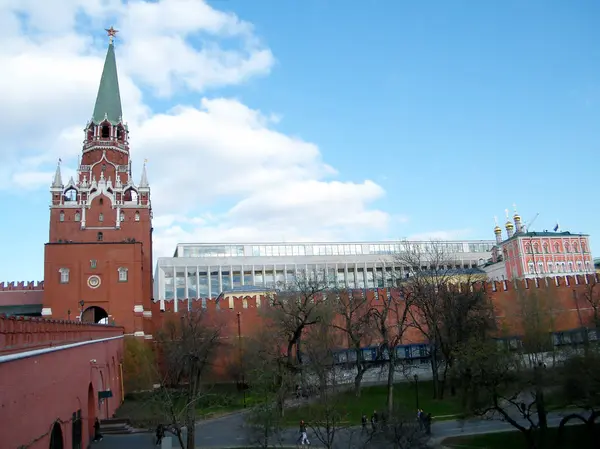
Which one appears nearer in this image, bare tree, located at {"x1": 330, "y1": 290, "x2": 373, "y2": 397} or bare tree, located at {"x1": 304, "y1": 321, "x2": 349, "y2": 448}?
bare tree, located at {"x1": 304, "y1": 321, "x2": 349, "y2": 448}

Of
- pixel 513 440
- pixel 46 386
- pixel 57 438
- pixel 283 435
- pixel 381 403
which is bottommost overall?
pixel 513 440

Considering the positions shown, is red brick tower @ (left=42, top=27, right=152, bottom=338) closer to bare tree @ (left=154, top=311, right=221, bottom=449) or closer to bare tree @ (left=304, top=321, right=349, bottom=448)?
bare tree @ (left=154, top=311, right=221, bottom=449)

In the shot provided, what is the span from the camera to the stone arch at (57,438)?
53.5 feet

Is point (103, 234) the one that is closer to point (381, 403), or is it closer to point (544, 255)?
point (381, 403)

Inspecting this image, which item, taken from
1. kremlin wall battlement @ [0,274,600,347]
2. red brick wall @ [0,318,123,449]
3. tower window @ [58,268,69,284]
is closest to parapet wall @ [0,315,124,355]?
red brick wall @ [0,318,123,449]

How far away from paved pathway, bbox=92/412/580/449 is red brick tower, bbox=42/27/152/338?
547 inches

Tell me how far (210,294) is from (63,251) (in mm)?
40221

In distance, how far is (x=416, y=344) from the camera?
142 feet

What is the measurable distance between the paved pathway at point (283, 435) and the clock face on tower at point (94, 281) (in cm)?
1693

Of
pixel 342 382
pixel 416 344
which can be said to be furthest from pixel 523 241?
pixel 342 382

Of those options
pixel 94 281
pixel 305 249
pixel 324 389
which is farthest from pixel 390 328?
pixel 305 249

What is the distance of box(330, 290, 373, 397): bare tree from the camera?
31.8 meters

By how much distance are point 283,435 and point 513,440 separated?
9464mm

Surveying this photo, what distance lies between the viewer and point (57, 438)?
16.8 metres
